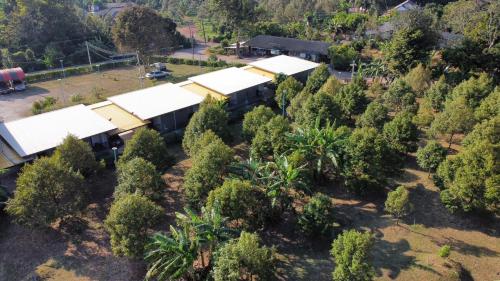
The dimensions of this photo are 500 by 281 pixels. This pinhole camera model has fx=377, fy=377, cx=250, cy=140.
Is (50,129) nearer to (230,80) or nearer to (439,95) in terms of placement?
(230,80)

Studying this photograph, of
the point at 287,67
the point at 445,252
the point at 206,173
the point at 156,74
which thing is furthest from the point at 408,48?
the point at 156,74

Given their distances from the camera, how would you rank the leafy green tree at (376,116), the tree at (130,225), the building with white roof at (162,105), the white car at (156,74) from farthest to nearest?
the white car at (156,74) < the building with white roof at (162,105) < the leafy green tree at (376,116) < the tree at (130,225)

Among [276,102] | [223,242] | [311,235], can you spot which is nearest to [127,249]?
[223,242]

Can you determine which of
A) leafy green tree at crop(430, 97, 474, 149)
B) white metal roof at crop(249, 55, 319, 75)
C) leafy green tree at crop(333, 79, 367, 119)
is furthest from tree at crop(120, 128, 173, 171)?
white metal roof at crop(249, 55, 319, 75)

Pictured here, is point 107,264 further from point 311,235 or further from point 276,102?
point 276,102

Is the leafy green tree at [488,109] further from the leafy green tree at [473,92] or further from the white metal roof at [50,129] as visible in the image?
the white metal roof at [50,129]

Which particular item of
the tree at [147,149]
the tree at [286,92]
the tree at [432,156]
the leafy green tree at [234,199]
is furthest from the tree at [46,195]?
the tree at [432,156]

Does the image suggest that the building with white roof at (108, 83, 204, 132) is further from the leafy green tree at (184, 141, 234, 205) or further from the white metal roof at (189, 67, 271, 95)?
the leafy green tree at (184, 141, 234, 205)
